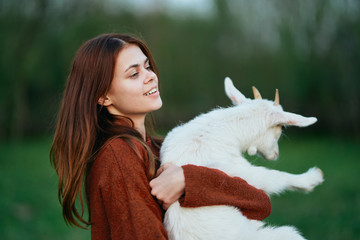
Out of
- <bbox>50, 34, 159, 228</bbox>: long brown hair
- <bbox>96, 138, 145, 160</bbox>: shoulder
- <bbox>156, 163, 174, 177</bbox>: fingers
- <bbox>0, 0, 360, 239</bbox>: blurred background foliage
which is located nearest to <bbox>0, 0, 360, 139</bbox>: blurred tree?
<bbox>0, 0, 360, 239</bbox>: blurred background foliage

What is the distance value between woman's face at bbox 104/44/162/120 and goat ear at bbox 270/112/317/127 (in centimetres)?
72

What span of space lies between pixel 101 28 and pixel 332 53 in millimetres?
9253

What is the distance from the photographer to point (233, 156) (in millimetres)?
2010

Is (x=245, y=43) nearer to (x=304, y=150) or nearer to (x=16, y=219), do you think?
(x=304, y=150)

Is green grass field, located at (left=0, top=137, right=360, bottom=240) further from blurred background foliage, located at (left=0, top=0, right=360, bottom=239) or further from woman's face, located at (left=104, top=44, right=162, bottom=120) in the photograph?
woman's face, located at (left=104, top=44, right=162, bottom=120)

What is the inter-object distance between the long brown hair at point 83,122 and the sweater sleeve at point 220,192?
26cm

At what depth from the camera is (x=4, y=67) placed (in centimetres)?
1170

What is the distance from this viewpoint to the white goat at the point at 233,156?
1.72m

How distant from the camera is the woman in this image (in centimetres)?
165

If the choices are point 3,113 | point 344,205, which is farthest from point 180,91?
point 344,205

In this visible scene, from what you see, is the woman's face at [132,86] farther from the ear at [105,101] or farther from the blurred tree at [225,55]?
the blurred tree at [225,55]

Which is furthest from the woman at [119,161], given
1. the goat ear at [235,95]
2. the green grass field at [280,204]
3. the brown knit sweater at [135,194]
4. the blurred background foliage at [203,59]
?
the blurred background foliage at [203,59]

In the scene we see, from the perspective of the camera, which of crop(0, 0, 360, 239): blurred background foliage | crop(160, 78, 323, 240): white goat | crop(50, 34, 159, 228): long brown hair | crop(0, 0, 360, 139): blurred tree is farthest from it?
crop(0, 0, 360, 139): blurred tree

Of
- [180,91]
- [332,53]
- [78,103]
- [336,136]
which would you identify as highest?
[78,103]
